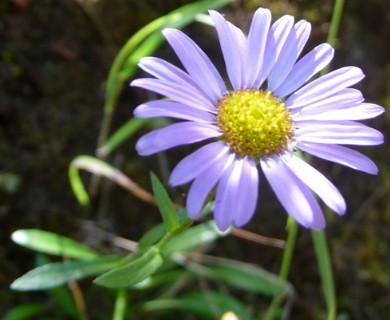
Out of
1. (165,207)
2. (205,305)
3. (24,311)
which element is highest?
(165,207)

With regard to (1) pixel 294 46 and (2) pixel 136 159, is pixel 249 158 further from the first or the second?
(2) pixel 136 159

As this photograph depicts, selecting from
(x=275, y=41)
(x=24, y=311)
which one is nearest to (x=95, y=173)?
(x=24, y=311)

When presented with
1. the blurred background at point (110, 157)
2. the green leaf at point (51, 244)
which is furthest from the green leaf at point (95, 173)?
the green leaf at point (51, 244)

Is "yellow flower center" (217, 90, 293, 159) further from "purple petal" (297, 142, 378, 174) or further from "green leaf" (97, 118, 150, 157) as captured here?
"green leaf" (97, 118, 150, 157)

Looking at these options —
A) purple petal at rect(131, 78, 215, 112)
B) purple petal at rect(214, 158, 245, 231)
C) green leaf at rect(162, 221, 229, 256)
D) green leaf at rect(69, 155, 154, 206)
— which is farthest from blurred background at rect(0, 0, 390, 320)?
purple petal at rect(214, 158, 245, 231)

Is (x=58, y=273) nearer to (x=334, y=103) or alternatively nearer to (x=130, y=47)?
(x=130, y=47)

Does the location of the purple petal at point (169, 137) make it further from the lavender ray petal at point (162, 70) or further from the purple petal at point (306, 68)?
the purple petal at point (306, 68)

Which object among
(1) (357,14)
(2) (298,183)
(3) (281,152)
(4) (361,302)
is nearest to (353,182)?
(4) (361,302)
